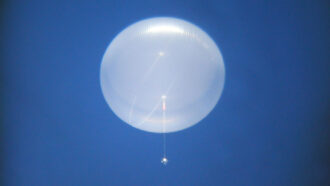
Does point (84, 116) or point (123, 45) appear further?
point (84, 116)

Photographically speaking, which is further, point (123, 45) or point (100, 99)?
point (100, 99)

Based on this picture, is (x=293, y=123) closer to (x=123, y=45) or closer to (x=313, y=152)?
(x=313, y=152)

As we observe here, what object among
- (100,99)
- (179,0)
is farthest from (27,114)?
(179,0)

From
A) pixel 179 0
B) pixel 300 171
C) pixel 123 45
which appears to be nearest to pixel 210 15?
pixel 179 0

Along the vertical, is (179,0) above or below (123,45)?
above

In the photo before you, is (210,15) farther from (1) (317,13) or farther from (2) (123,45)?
(2) (123,45)

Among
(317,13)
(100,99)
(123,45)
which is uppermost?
(317,13)
